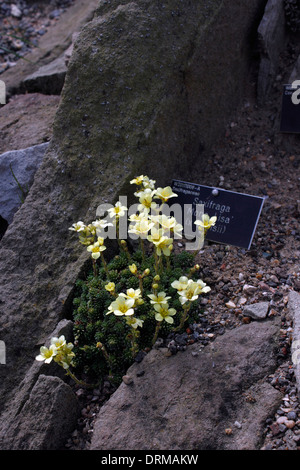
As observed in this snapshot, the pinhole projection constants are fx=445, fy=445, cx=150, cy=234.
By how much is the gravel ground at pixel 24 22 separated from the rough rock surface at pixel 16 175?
2958 mm

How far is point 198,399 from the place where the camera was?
2.57 m

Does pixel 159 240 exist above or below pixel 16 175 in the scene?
above

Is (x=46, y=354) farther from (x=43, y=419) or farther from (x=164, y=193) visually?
(x=164, y=193)

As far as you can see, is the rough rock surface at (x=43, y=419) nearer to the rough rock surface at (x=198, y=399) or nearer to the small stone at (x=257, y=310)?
the rough rock surface at (x=198, y=399)

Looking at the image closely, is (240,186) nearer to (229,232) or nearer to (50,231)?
(229,232)

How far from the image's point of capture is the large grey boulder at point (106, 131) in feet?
11.0

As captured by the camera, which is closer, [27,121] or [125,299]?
[125,299]

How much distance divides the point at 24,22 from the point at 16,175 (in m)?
3.97

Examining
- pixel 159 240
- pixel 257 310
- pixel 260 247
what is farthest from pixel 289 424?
pixel 260 247

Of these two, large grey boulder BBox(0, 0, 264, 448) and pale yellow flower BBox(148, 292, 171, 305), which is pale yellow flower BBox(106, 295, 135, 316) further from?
large grey boulder BBox(0, 0, 264, 448)

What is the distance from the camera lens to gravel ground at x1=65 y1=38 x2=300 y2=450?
2.66m

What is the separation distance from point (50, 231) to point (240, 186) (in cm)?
172

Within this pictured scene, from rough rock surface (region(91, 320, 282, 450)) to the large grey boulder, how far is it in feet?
2.90
